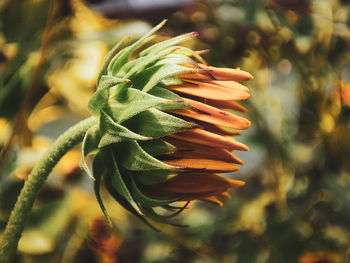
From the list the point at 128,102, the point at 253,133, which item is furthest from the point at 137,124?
the point at 253,133

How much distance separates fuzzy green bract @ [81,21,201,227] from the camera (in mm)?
355

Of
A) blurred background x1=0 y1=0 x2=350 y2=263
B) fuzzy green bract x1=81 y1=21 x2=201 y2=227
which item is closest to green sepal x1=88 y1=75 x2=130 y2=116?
fuzzy green bract x1=81 y1=21 x2=201 y2=227

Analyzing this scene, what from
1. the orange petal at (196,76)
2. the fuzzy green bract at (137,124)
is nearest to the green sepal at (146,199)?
the fuzzy green bract at (137,124)

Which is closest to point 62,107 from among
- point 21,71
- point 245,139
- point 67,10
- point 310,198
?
point 67,10

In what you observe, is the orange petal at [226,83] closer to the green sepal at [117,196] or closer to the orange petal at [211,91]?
the orange petal at [211,91]

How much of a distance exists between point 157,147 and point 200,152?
0.12ft

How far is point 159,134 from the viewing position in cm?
35

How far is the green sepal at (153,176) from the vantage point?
365 mm

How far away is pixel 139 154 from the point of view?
362mm

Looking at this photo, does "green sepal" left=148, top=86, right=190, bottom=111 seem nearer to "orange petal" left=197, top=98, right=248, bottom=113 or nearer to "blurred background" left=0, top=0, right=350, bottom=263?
"orange petal" left=197, top=98, right=248, bottom=113

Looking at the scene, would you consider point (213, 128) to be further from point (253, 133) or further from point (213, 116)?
point (253, 133)

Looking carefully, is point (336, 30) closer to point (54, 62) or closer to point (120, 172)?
point (54, 62)

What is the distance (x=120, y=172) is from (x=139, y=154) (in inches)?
1.6

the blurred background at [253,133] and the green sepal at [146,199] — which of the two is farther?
the blurred background at [253,133]
